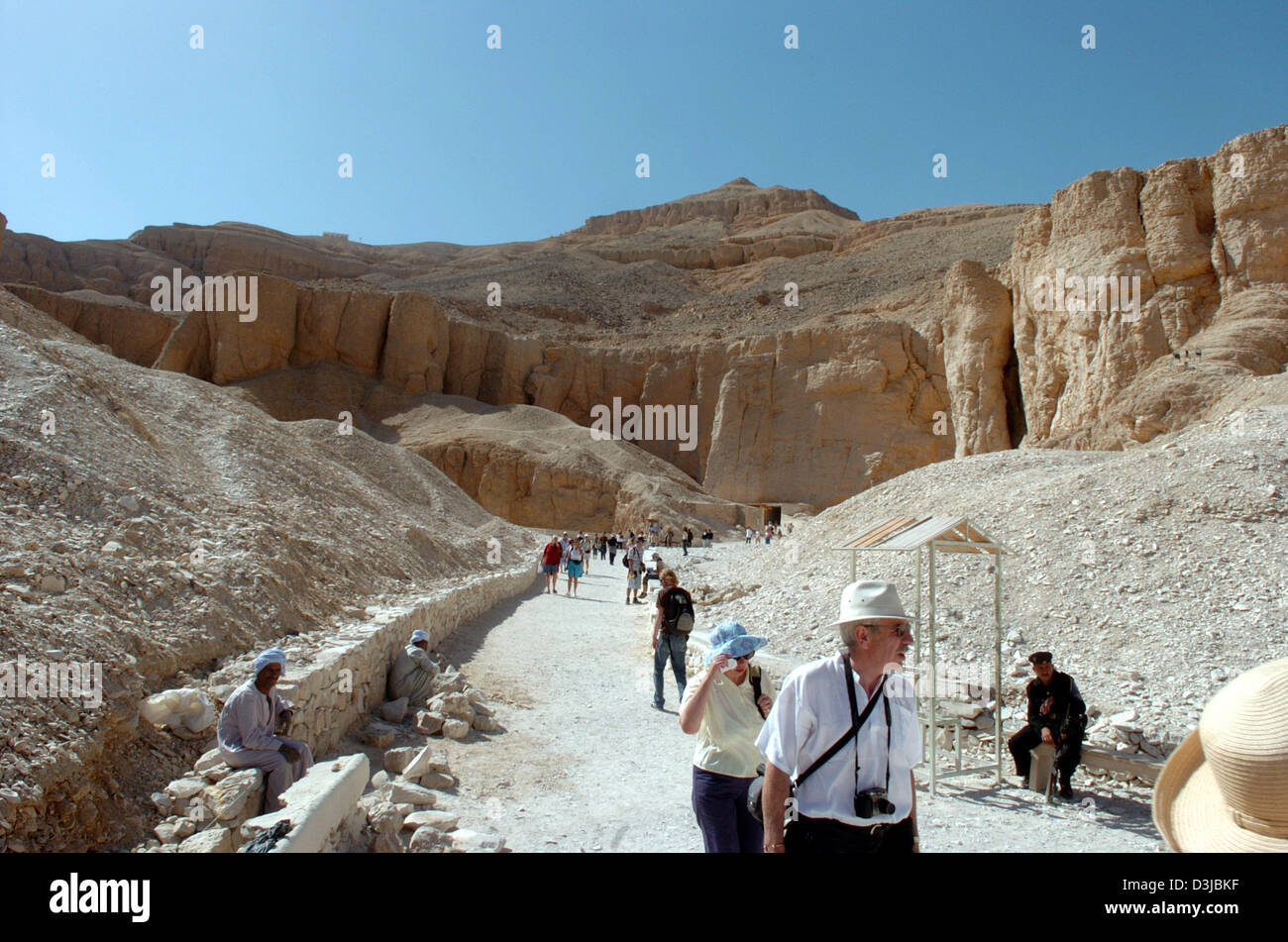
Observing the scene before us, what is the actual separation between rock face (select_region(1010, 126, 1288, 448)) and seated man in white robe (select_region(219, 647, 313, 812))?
1829cm

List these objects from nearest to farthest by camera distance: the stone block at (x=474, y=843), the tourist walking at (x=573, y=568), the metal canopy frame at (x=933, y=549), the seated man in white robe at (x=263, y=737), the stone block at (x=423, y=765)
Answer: the stone block at (x=474, y=843) → the seated man in white robe at (x=263, y=737) → the stone block at (x=423, y=765) → the metal canopy frame at (x=933, y=549) → the tourist walking at (x=573, y=568)

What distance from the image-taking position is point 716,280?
83625mm

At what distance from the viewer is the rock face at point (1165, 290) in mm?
18984

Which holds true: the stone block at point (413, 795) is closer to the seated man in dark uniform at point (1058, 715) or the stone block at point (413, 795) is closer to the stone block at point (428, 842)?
the stone block at point (428, 842)

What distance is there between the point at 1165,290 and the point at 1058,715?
21.2 m

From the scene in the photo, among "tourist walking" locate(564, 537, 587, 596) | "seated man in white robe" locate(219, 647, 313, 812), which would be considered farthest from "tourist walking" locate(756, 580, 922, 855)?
"tourist walking" locate(564, 537, 587, 596)

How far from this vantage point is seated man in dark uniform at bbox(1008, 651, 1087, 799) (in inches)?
229

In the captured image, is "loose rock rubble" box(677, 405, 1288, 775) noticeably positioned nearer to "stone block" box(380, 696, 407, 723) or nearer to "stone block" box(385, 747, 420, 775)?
"stone block" box(380, 696, 407, 723)

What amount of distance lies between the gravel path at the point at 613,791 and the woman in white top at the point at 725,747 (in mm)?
1357

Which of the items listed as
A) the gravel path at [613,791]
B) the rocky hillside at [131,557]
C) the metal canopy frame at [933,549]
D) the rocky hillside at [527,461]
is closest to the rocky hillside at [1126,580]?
the metal canopy frame at [933,549]

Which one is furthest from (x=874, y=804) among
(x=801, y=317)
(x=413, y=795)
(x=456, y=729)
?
(x=801, y=317)

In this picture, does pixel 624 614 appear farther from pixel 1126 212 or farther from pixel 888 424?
pixel 888 424

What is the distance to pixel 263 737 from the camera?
477cm
